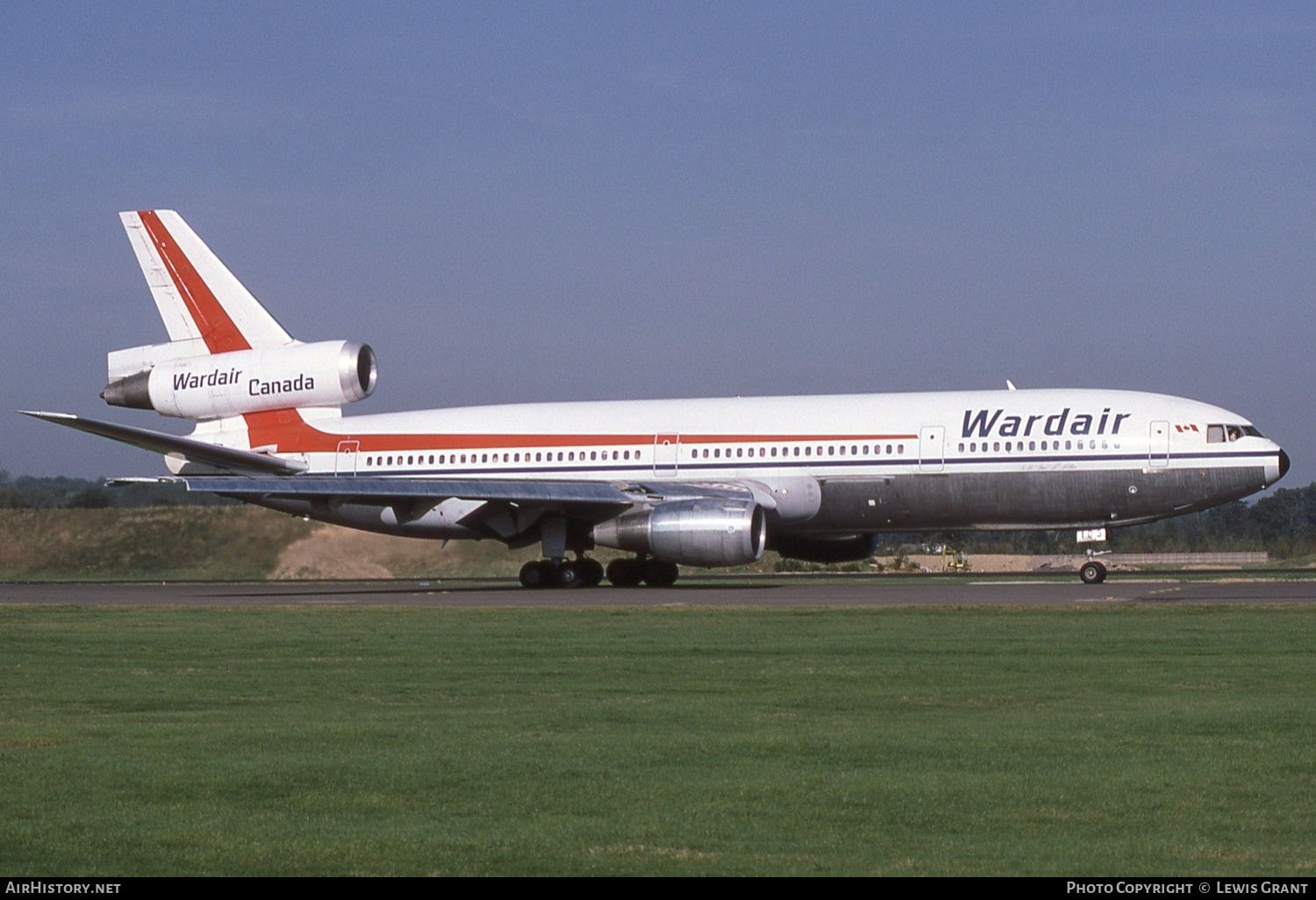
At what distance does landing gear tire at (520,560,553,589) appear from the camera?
35.5 m

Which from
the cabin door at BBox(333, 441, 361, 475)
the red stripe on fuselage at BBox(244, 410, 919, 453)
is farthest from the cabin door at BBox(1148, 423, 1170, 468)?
the cabin door at BBox(333, 441, 361, 475)

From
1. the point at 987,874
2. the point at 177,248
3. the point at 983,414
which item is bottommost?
the point at 987,874

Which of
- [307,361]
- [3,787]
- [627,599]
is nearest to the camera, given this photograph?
[3,787]

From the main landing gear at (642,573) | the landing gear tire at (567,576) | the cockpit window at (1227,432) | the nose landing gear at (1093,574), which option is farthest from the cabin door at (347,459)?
the cockpit window at (1227,432)

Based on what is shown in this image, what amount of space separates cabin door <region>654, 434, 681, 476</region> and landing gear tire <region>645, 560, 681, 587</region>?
2068 millimetres

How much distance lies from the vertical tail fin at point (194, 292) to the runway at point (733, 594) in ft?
20.3

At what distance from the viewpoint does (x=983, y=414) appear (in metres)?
33.8

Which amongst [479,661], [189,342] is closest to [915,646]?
[479,661]

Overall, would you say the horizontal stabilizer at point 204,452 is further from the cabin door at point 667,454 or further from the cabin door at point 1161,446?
the cabin door at point 1161,446

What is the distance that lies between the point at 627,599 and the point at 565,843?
2199 cm

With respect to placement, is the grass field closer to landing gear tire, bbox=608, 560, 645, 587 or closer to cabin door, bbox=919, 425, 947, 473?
cabin door, bbox=919, 425, 947, 473

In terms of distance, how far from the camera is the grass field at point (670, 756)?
762 centimetres

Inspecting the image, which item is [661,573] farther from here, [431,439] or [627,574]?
[431,439]

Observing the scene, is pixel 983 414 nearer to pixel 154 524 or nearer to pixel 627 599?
pixel 627 599
